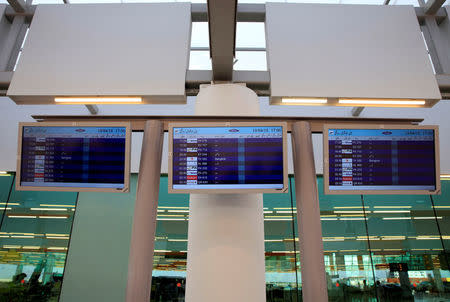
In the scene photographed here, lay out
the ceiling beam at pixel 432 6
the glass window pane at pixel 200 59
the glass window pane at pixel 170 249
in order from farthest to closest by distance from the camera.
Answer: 1. the glass window pane at pixel 200 59
2. the glass window pane at pixel 170 249
3. the ceiling beam at pixel 432 6

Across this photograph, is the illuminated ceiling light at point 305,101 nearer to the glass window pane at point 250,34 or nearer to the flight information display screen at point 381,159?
the flight information display screen at point 381,159

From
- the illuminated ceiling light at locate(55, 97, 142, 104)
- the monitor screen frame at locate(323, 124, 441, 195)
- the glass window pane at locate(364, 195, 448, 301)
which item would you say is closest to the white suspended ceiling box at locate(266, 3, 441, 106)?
the monitor screen frame at locate(323, 124, 441, 195)

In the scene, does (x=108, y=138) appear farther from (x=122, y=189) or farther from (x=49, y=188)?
(x=49, y=188)

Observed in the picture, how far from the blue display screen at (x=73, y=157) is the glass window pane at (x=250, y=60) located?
413 centimetres

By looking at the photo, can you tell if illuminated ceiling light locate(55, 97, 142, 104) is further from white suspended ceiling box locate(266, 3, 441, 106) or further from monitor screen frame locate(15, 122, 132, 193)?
white suspended ceiling box locate(266, 3, 441, 106)

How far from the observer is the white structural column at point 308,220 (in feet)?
8.00

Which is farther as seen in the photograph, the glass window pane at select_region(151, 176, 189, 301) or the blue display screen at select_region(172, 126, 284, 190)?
the glass window pane at select_region(151, 176, 189, 301)

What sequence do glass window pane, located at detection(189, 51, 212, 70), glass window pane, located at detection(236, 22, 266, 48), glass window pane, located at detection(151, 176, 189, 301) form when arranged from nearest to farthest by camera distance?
1. glass window pane, located at detection(236, 22, 266, 48)
2. glass window pane, located at detection(151, 176, 189, 301)
3. glass window pane, located at detection(189, 51, 212, 70)

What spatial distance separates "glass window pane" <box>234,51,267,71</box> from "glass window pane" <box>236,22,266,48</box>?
16 cm

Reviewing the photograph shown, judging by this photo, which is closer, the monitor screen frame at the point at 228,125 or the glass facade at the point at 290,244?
the monitor screen frame at the point at 228,125

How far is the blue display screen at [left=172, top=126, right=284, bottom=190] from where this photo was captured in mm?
2674

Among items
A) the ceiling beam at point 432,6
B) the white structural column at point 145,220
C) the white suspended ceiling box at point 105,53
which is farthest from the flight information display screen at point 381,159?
the ceiling beam at point 432,6

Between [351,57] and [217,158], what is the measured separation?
7.76ft

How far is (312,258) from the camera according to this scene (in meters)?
2.48
